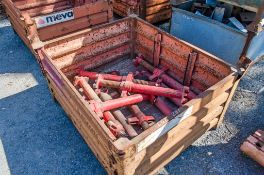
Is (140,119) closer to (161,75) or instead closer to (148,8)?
(161,75)

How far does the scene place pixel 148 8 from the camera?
6.68m

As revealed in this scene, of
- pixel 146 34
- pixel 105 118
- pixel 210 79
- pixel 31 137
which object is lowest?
pixel 31 137

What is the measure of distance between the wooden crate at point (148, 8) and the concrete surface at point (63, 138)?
3194 millimetres

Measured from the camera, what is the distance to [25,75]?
18.2ft

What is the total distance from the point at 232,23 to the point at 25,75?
501cm

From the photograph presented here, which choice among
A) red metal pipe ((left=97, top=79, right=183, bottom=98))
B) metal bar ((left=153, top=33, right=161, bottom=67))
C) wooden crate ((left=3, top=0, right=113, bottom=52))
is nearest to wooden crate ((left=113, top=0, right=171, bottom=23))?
wooden crate ((left=3, top=0, right=113, bottom=52))

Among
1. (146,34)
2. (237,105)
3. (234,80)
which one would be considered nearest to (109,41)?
(146,34)

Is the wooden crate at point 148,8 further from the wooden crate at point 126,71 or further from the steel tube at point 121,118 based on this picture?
the steel tube at point 121,118

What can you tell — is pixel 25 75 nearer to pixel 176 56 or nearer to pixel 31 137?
pixel 31 137

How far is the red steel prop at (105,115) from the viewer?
3471mm

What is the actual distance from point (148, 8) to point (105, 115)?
4073 mm

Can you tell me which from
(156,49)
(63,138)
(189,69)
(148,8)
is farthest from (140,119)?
(148,8)

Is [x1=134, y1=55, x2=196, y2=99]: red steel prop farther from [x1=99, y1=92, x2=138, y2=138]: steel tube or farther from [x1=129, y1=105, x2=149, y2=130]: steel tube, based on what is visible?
[x1=99, y1=92, x2=138, y2=138]: steel tube

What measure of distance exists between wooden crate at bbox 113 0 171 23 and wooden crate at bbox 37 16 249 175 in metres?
1.83
